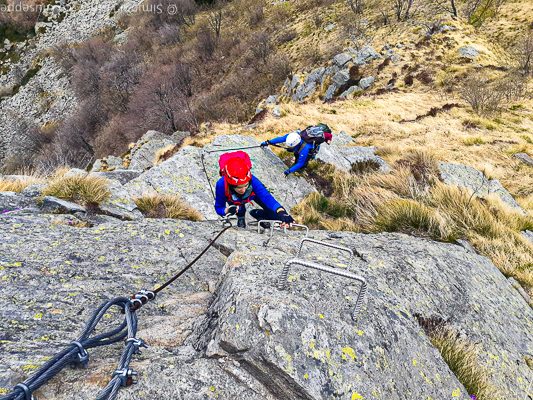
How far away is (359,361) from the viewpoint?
7.52 feet

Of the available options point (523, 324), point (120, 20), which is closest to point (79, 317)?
point (523, 324)

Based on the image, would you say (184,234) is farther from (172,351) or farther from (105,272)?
(172,351)

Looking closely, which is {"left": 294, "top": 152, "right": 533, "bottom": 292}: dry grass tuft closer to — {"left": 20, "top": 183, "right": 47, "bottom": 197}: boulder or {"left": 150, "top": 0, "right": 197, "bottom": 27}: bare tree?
{"left": 20, "top": 183, "right": 47, "bottom": 197}: boulder

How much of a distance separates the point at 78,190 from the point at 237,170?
271 centimetres

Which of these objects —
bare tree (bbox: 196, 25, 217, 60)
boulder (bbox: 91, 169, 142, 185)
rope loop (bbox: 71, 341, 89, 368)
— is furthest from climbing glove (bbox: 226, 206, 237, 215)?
bare tree (bbox: 196, 25, 217, 60)

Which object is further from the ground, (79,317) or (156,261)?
(79,317)

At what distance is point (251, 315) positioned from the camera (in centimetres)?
234

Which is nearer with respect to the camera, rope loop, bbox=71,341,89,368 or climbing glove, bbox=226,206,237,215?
rope loop, bbox=71,341,89,368

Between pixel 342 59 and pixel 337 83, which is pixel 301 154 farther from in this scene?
pixel 342 59

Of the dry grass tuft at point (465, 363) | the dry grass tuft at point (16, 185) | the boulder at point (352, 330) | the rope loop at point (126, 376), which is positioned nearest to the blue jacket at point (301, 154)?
the boulder at point (352, 330)

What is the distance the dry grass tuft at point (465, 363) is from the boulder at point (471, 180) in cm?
588

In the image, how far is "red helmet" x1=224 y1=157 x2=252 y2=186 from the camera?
4766 mm

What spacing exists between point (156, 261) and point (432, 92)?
81.8 feet

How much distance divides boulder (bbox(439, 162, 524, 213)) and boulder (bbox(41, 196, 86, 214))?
312 inches
